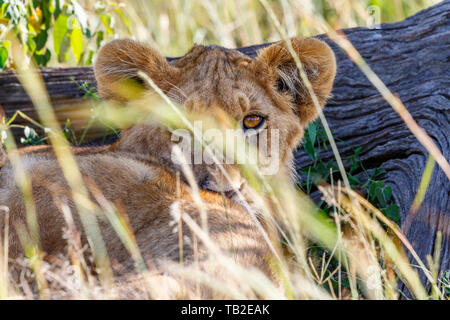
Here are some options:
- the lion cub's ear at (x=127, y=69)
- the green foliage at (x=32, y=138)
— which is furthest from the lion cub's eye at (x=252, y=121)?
the green foliage at (x=32, y=138)

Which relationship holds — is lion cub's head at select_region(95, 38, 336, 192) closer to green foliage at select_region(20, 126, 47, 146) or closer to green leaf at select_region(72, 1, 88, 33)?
green leaf at select_region(72, 1, 88, 33)

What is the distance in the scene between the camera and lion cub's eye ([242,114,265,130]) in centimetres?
342

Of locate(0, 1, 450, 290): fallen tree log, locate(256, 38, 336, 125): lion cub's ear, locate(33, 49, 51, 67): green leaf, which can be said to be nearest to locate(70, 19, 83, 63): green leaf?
locate(0, 1, 450, 290): fallen tree log

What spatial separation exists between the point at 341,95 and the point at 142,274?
254 cm

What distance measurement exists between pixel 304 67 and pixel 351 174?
1074 mm

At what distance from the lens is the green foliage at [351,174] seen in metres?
4.09

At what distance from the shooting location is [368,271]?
3037 millimetres

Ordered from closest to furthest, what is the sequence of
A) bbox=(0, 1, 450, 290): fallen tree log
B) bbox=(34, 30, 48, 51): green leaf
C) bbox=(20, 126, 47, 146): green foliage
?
bbox=(0, 1, 450, 290): fallen tree log, bbox=(20, 126, 47, 146): green foliage, bbox=(34, 30, 48, 51): green leaf

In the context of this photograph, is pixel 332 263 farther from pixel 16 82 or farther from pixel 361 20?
pixel 361 20

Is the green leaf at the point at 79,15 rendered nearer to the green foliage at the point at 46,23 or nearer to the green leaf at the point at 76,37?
the green foliage at the point at 46,23

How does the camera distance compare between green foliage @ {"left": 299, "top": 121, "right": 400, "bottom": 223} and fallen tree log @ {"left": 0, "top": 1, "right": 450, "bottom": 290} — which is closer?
green foliage @ {"left": 299, "top": 121, "right": 400, "bottom": 223}

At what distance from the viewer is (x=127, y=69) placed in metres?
3.59

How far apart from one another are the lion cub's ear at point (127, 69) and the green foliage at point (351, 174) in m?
1.06
